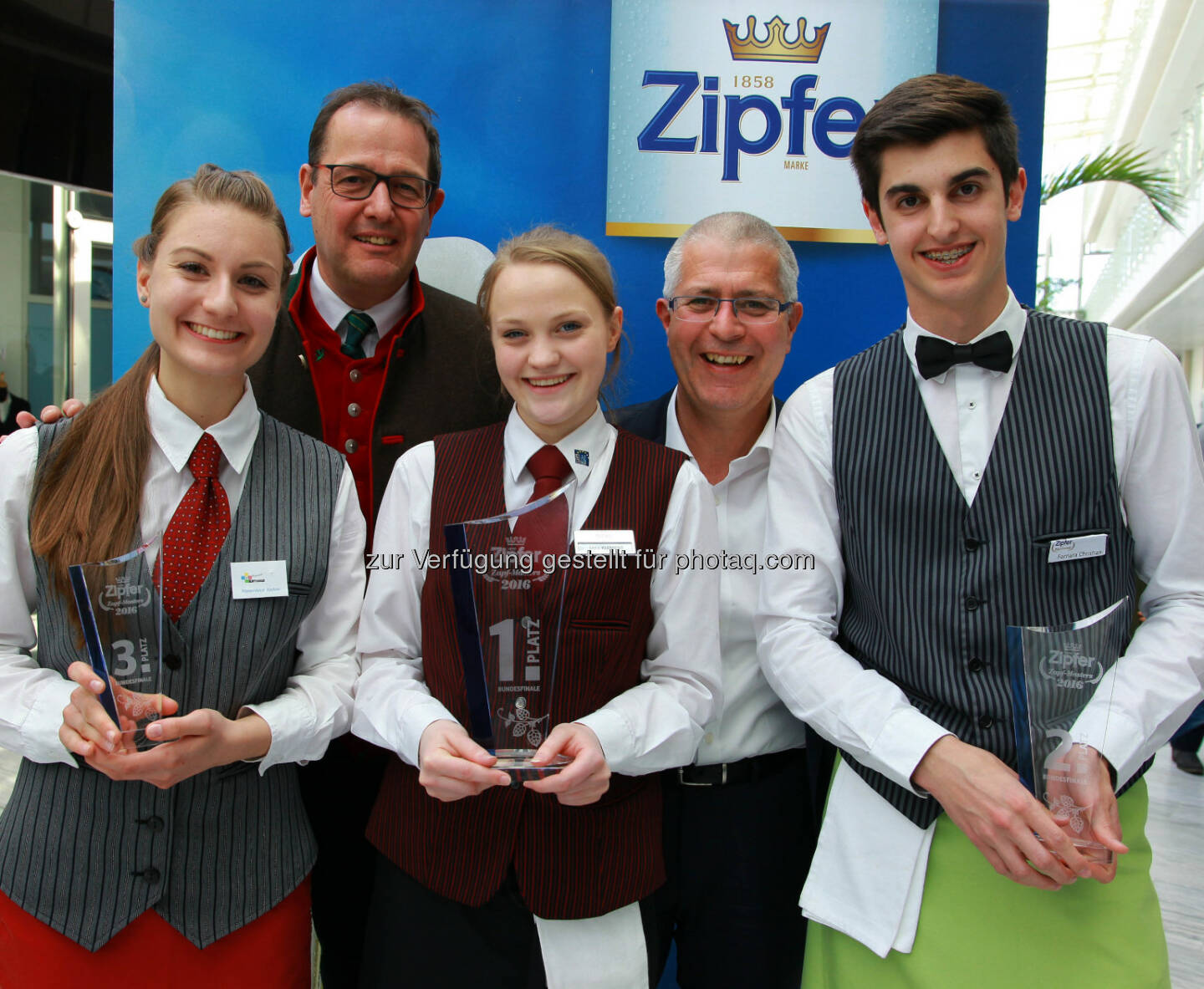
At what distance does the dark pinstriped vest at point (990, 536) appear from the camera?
1450 mm

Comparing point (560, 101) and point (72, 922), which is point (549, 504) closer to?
point (72, 922)

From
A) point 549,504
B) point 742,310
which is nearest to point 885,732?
point 549,504

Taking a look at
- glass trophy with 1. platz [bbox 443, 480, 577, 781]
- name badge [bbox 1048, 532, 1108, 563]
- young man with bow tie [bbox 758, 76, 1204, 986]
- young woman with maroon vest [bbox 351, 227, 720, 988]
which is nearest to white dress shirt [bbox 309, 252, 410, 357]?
young woman with maroon vest [bbox 351, 227, 720, 988]

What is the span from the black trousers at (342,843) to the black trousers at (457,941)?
0.46 metres

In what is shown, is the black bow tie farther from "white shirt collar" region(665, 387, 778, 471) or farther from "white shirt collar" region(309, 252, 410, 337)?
"white shirt collar" region(309, 252, 410, 337)

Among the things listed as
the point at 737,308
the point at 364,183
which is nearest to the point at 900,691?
the point at 737,308

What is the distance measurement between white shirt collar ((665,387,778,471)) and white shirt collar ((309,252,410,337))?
2.42ft

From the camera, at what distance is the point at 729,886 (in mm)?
1766

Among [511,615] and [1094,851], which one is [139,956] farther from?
[1094,851]

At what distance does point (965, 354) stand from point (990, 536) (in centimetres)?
33

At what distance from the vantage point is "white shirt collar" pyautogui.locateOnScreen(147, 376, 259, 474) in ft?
5.15

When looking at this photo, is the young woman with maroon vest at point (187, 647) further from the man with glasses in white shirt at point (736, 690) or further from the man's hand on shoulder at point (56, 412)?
the man with glasses in white shirt at point (736, 690)

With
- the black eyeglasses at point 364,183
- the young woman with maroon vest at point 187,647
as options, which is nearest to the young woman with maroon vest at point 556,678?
the young woman with maroon vest at point 187,647

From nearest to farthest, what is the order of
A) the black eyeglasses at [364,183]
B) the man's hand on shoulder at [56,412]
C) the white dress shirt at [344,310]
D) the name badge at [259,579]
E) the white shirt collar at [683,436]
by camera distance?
1. the name badge at [259,579]
2. the man's hand on shoulder at [56,412]
3. the white shirt collar at [683,436]
4. the black eyeglasses at [364,183]
5. the white dress shirt at [344,310]
